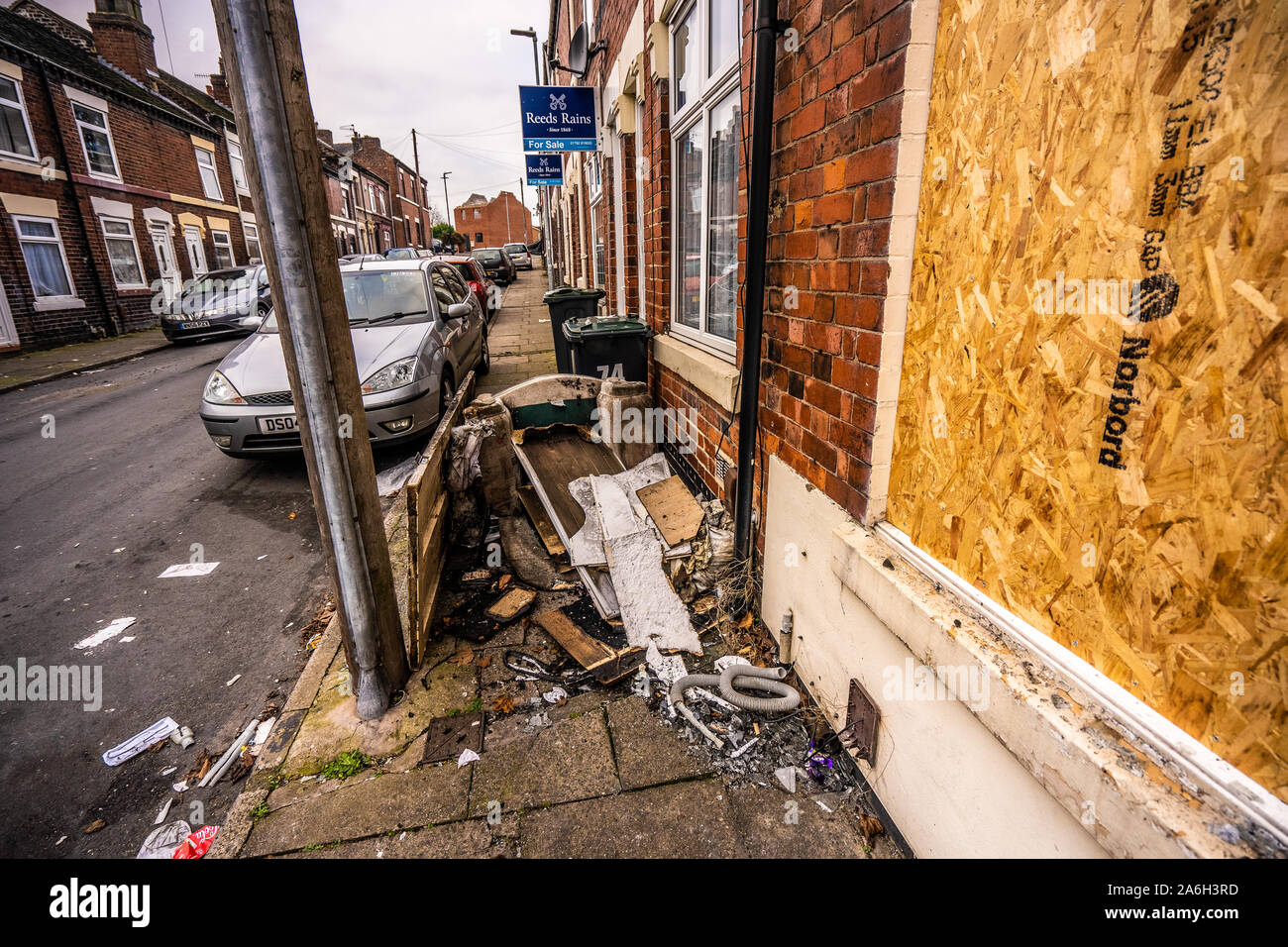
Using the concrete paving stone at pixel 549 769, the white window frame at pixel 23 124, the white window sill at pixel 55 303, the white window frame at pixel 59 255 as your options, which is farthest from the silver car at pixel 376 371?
the white window frame at pixel 23 124

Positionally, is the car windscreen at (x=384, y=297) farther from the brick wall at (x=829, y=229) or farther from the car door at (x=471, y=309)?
the brick wall at (x=829, y=229)

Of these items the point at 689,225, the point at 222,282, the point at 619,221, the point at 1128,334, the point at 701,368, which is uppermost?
the point at 619,221

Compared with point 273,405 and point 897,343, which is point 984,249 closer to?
point 897,343

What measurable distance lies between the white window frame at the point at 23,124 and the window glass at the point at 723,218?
17729 mm

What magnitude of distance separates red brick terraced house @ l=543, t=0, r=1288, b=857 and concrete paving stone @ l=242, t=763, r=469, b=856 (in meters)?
1.54

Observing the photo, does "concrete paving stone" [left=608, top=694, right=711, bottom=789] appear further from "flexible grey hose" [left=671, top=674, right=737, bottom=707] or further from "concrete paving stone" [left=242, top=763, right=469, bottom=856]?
"concrete paving stone" [left=242, top=763, right=469, bottom=856]

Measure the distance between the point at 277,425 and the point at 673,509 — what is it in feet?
12.6

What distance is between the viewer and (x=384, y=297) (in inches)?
257

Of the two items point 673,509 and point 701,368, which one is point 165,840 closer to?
point 673,509

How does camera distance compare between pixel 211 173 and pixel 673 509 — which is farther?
pixel 211 173

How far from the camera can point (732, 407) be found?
3070 millimetres

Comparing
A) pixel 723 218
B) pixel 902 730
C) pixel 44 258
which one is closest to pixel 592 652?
pixel 902 730

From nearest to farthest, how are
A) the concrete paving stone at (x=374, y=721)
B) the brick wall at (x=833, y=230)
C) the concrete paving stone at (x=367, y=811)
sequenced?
the brick wall at (x=833, y=230) → the concrete paving stone at (x=367, y=811) → the concrete paving stone at (x=374, y=721)

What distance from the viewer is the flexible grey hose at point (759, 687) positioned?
8.05 feet
